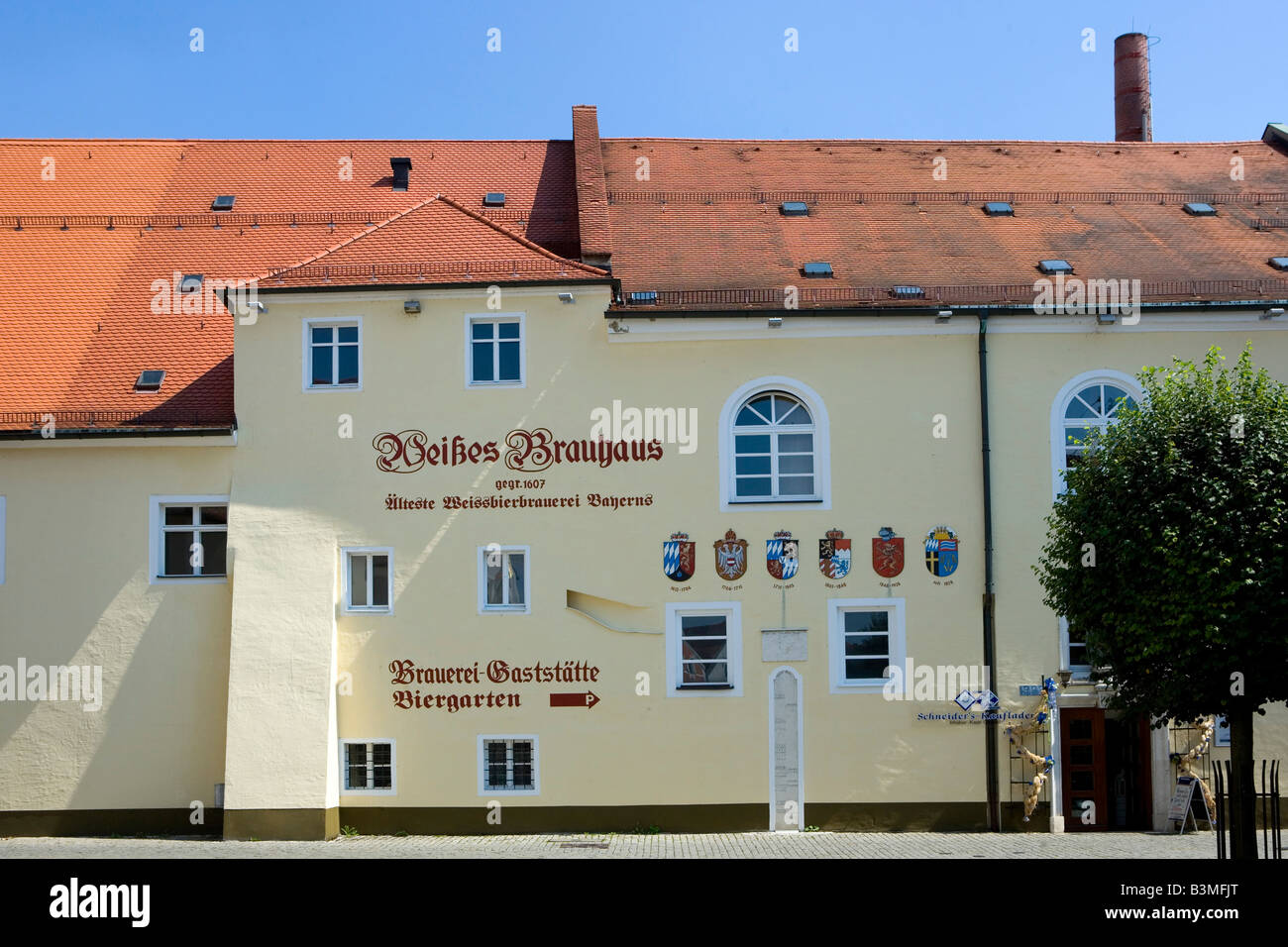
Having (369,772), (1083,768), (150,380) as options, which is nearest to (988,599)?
(1083,768)

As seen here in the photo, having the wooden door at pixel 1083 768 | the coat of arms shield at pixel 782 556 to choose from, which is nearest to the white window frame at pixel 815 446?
the coat of arms shield at pixel 782 556

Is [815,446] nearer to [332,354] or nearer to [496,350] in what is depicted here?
[496,350]

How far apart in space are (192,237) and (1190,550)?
17.9 meters

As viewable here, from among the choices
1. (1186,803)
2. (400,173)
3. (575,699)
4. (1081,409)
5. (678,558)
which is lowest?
(1186,803)

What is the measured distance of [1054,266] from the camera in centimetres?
2203

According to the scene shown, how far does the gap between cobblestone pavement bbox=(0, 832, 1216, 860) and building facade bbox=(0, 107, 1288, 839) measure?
18.8 inches

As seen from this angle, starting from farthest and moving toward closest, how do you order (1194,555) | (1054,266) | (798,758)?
(1054,266), (798,758), (1194,555)

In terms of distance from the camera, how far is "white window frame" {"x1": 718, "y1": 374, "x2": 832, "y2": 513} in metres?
20.3

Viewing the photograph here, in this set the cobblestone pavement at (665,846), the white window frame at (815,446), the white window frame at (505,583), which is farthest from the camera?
the white window frame at (815,446)

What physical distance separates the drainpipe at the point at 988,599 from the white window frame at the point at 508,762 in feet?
21.8

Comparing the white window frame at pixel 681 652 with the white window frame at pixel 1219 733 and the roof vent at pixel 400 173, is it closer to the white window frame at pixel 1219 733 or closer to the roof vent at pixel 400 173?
the white window frame at pixel 1219 733

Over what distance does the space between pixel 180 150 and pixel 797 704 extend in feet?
55.8

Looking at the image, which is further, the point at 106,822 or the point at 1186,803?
the point at 106,822

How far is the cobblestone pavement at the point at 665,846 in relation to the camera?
17.8m
